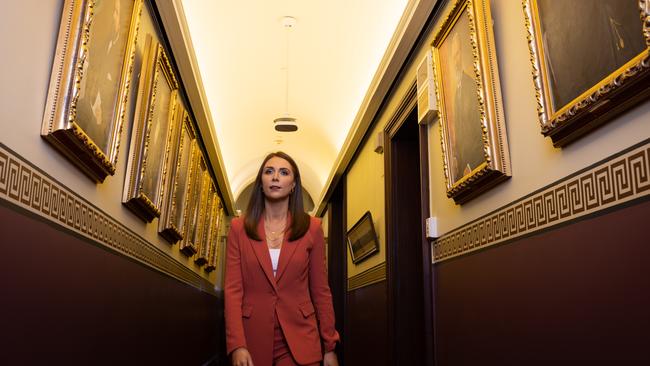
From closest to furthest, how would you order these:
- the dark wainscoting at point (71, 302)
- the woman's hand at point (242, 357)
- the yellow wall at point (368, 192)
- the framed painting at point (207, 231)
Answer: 1. the dark wainscoting at point (71, 302)
2. the woman's hand at point (242, 357)
3. the yellow wall at point (368, 192)
4. the framed painting at point (207, 231)

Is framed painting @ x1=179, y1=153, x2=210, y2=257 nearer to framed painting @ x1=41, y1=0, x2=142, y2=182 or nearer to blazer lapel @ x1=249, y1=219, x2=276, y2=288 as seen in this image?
framed painting @ x1=41, y1=0, x2=142, y2=182

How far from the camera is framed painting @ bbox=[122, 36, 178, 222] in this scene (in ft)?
14.2

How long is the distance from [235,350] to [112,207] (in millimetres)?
1616

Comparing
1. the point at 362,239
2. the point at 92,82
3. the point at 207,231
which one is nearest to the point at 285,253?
the point at 92,82

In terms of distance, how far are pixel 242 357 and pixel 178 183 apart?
3.80m

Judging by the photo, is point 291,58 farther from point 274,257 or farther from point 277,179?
point 274,257

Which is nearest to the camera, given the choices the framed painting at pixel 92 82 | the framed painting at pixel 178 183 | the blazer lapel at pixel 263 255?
the framed painting at pixel 92 82

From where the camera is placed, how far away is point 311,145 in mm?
13000

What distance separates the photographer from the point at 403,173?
6406mm

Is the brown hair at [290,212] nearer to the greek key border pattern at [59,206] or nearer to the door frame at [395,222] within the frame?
the greek key border pattern at [59,206]

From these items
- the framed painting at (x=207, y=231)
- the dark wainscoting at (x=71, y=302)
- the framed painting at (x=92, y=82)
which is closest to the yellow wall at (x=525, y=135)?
the framed painting at (x=92, y=82)

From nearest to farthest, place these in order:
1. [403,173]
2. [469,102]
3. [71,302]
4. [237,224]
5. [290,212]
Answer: [71,302] < [237,224] < [290,212] < [469,102] < [403,173]

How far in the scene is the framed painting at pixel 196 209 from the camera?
7.52 metres

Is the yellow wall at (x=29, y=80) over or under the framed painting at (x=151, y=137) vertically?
under
